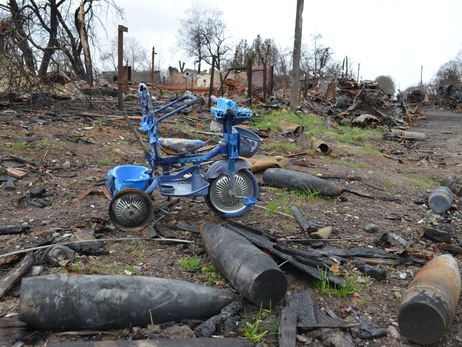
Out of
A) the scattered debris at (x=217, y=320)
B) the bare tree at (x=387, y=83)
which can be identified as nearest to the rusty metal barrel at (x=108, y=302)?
the scattered debris at (x=217, y=320)

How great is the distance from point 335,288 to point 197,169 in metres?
1.97

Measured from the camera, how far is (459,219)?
502 centimetres

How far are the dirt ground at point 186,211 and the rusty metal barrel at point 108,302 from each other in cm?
9

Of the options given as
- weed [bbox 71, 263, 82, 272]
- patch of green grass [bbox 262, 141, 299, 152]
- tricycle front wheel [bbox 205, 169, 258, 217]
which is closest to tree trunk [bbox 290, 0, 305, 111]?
patch of green grass [bbox 262, 141, 299, 152]

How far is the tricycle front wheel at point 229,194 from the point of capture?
414 cm

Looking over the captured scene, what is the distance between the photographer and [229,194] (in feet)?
13.7

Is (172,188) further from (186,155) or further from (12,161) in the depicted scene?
(12,161)

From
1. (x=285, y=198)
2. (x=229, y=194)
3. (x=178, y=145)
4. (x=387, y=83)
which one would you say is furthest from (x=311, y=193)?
(x=387, y=83)

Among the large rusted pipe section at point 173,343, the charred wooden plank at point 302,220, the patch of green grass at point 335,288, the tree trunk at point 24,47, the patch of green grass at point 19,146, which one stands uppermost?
the tree trunk at point 24,47

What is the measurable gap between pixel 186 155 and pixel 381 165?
573 cm

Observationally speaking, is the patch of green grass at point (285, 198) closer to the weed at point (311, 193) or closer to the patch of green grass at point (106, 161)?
the weed at point (311, 193)

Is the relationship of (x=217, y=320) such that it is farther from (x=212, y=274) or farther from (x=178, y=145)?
(x=178, y=145)

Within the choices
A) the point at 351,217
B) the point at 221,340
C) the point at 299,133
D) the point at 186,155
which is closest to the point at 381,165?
the point at 299,133

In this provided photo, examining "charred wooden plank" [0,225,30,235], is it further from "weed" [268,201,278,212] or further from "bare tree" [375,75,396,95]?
"bare tree" [375,75,396,95]
